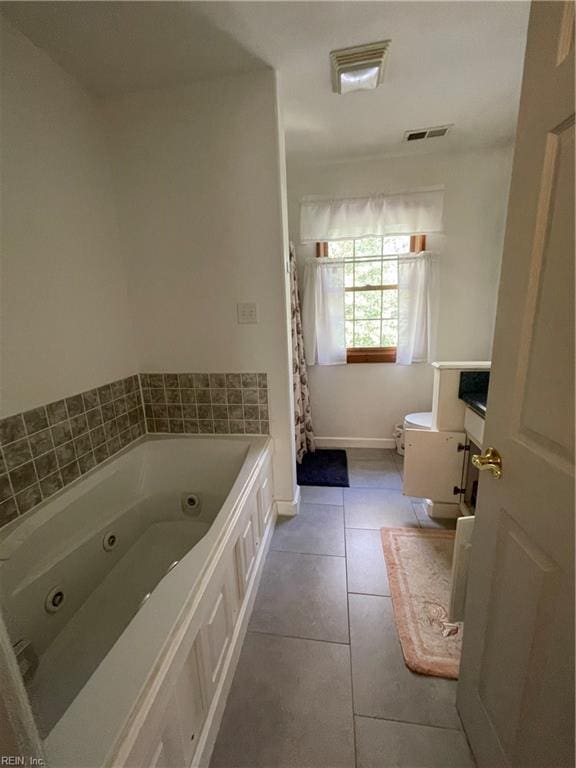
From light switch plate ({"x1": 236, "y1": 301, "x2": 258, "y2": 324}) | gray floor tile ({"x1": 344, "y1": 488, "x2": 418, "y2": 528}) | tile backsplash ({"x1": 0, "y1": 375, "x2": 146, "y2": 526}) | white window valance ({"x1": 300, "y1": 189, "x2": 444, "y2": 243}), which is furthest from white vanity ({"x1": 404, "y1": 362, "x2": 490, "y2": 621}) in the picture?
tile backsplash ({"x1": 0, "y1": 375, "x2": 146, "y2": 526})

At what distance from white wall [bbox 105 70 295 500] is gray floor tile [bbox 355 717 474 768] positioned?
45.6 inches

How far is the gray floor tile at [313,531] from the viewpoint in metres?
1.71

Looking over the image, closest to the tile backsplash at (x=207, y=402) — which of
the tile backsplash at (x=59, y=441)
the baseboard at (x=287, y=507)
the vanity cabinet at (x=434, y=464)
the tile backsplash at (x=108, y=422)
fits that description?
the tile backsplash at (x=108, y=422)

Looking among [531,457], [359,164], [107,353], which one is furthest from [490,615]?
[359,164]

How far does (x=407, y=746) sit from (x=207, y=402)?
1.64 meters

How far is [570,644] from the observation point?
0.53 meters

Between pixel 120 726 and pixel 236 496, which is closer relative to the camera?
pixel 120 726

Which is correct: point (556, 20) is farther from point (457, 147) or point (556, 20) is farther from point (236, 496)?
point (457, 147)

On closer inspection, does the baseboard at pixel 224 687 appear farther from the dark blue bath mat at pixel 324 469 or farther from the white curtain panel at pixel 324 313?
the white curtain panel at pixel 324 313

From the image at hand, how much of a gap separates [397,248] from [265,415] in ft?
5.86

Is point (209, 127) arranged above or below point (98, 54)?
below

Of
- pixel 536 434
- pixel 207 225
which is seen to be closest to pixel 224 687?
pixel 536 434

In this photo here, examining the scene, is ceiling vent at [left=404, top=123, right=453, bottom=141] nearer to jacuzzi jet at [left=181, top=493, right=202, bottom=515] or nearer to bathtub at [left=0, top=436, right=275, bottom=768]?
bathtub at [left=0, top=436, right=275, bottom=768]

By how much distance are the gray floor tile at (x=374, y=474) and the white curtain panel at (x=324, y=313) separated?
92 cm
